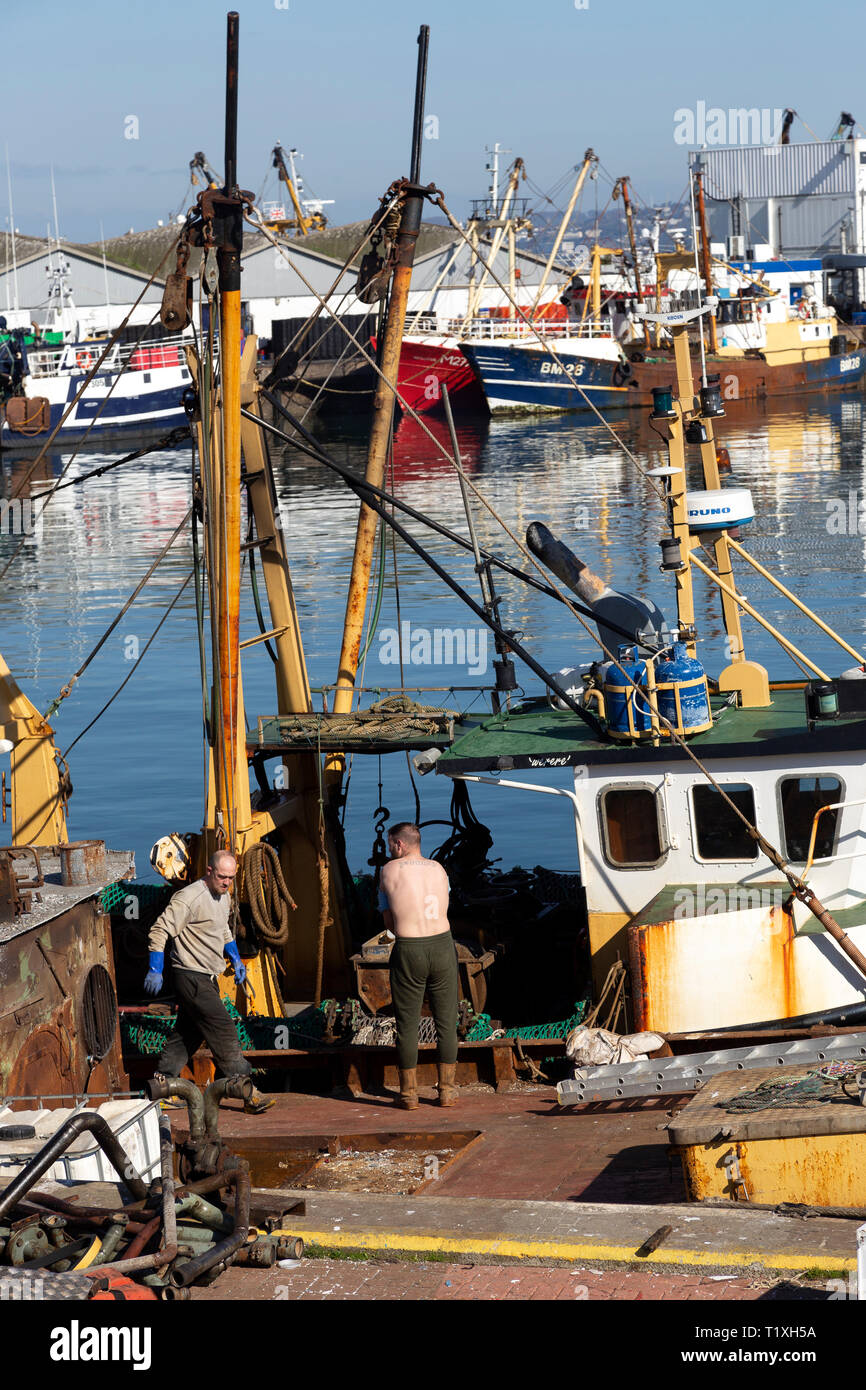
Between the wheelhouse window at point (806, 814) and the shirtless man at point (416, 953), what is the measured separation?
88.6 inches

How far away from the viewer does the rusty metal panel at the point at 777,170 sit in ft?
267

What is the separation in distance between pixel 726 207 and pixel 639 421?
28867mm

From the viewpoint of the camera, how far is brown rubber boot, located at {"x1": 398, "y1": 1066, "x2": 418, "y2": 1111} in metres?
10.0

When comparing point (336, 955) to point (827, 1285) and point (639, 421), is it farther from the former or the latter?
point (639, 421)

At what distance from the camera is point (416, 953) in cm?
973

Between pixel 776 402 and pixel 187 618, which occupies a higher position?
pixel 776 402

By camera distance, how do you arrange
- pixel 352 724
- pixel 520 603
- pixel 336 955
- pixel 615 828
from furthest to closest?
pixel 520 603 → pixel 336 955 → pixel 352 724 → pixel 615 828

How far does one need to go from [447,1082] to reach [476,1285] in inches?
139

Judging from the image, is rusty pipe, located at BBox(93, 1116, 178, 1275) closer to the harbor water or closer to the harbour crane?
the harbor water

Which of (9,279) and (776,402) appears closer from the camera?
(776,402)

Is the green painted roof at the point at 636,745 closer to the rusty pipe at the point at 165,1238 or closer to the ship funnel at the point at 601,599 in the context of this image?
the ship funnel at the point at 601,599

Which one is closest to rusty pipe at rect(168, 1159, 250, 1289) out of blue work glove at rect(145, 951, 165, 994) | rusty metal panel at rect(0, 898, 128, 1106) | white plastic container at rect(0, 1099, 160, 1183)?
white plastic container at rect(0, 1099, 160, 1183)

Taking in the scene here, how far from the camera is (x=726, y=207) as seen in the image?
8406 cm
